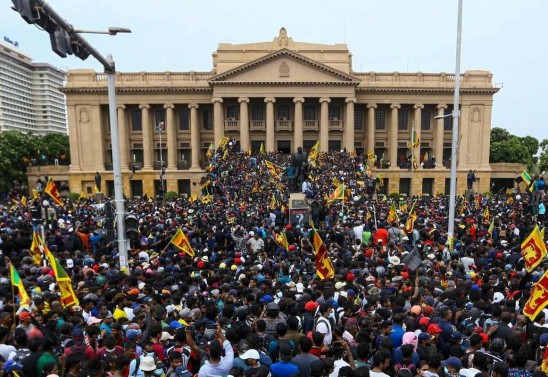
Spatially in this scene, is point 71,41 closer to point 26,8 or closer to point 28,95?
point 26,8

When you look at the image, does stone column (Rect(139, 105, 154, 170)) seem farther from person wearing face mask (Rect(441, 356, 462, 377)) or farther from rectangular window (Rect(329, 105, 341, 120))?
person wearing face mask (Rect(441, 356, 462, 377))

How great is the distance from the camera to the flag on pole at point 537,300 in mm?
6977

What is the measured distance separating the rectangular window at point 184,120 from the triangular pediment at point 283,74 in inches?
302

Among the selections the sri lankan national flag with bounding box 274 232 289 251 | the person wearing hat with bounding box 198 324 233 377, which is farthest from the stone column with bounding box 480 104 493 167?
the person wearing hat with bounding box 198 324 233 377

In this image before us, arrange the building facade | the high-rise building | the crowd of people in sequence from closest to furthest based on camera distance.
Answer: the crowd of people < the building facade < the high-rise building

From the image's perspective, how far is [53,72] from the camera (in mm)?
165000

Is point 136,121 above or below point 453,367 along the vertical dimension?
above

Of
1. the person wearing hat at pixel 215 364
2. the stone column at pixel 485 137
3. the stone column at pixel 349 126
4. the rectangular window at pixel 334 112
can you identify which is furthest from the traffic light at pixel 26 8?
the stone column at pixel 485 137

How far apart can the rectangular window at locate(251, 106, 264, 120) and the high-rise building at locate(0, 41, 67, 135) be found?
102815mm

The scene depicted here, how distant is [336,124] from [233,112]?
46.5 feet

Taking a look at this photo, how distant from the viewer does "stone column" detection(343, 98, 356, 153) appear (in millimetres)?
54125

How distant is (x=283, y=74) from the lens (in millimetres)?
Result: 53094

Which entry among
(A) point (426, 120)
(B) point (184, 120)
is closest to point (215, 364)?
(B) point (184, 120)

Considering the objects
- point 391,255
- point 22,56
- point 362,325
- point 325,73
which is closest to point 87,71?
point 325,73
